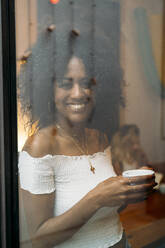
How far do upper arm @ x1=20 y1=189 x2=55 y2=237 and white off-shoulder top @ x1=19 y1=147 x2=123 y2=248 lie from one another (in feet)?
0.05

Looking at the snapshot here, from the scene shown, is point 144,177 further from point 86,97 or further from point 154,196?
point 86,97

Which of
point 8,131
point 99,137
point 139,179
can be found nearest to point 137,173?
point 139,179

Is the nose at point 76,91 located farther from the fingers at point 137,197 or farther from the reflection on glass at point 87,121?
the fingers at point 137,197

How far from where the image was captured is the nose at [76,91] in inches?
31.2

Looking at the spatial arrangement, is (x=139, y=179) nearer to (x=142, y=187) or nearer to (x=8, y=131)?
(x=142, y=187)

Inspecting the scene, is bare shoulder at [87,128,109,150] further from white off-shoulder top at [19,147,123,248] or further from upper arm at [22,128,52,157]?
upper arm at [22,128,52,157]

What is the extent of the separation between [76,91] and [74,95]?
14 millimetres

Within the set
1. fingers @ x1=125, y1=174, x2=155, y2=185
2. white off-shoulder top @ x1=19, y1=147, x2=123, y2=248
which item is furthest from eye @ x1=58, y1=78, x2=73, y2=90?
fingers @ x1=125, y1=174, x2=155, y2=185

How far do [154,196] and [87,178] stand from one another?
0.72ft

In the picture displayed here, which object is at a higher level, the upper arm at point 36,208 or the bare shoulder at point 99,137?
the bare shoulder at point 99,137

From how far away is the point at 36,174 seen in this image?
877 millimetres

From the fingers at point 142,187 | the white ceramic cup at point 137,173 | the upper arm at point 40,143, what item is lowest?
the fingers at point 142,187

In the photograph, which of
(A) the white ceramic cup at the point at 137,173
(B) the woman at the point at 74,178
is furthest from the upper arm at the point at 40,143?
(A) the white ceramic cup at the point at 137,173

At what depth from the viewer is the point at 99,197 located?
2.50ft
